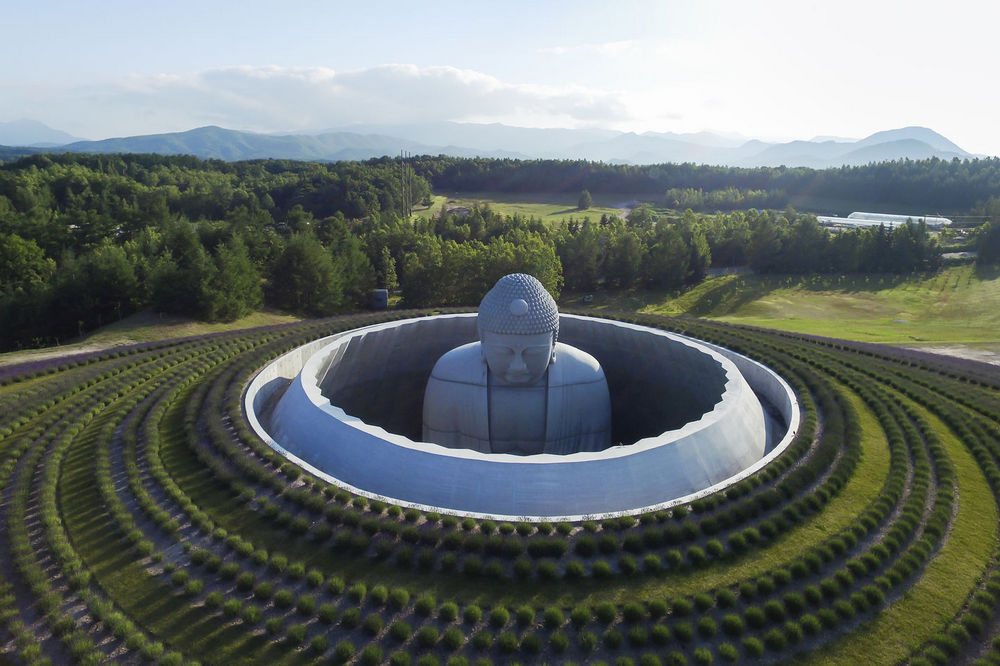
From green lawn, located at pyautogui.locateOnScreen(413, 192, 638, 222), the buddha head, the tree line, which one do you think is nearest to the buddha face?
the buddha head

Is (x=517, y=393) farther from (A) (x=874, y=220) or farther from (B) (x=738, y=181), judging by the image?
(B) (x=738, y=181)

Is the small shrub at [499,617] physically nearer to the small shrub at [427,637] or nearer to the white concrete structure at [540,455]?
the small shrub at [427,637]

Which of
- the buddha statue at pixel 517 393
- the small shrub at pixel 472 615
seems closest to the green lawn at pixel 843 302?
the buddha statue at pixel 517 393

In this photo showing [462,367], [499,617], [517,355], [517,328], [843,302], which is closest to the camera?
[499,617]

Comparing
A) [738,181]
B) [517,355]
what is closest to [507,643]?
[517,355]

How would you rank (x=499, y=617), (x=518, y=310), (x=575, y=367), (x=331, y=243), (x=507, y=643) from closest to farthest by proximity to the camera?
(x=507, y=643), (x=499, y=617), (x=518, y=310), (x=575, y=367), (x=331, y=243)

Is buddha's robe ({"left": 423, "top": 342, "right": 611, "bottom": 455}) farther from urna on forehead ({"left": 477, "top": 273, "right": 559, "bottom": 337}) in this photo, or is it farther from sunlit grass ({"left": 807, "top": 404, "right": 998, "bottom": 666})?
sunlit grass ({"left": 807, "top": 404, "right": 998, "bottom": 666})

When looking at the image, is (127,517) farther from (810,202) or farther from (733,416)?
(810,202)
